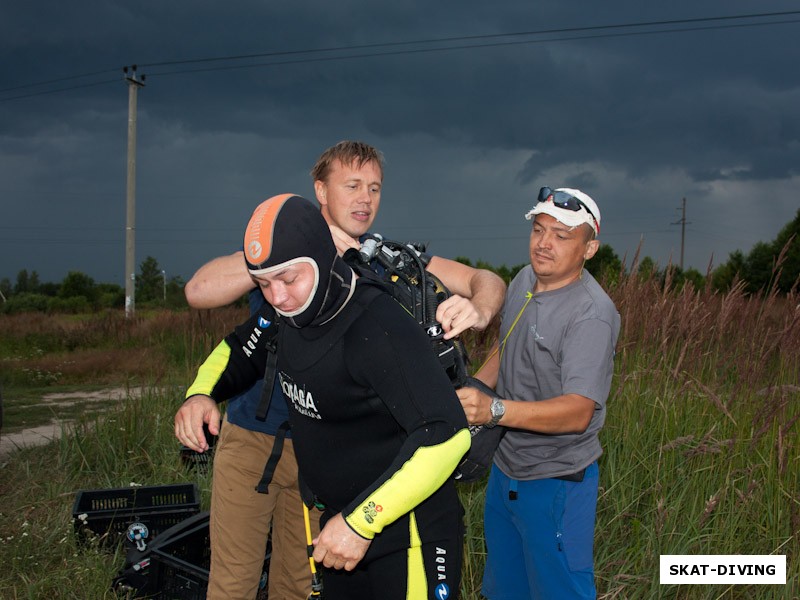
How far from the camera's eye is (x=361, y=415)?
215 centimetres

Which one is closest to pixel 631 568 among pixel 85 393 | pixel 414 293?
pixel 414 293

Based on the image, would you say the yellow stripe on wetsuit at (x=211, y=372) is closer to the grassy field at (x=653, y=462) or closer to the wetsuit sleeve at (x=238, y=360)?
the wetsuit sleeve at (x=238, y=360)

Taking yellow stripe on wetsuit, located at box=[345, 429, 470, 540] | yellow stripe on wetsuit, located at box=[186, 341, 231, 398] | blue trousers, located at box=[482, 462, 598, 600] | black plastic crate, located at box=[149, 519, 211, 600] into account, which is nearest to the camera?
yellow stripe on wetsuit, located at box=[345, 429, 470, 540]

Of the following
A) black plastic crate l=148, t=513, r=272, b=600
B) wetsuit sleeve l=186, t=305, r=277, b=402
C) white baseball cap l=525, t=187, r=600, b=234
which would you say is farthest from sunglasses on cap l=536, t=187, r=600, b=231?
black plastic crate l=148, t=513, r=272, b=600

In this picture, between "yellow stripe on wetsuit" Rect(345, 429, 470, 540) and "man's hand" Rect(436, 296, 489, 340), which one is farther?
"man's hand" Rect(436, 296, 489, 340)

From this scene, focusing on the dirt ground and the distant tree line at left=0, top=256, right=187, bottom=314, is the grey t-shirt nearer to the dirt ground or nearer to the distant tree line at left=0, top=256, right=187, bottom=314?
the dirt ground

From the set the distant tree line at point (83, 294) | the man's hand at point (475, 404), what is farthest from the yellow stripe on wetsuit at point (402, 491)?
the distant tree line at point (83, 294)

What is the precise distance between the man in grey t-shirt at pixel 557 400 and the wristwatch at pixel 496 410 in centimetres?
16

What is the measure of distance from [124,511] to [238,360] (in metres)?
2.49

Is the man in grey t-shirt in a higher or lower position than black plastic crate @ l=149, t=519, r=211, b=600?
higher

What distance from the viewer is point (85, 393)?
10.7m

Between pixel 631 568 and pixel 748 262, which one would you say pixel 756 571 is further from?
pixel 748 262

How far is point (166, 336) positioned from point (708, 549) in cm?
964

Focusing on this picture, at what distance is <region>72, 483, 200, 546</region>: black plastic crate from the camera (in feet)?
14.8
